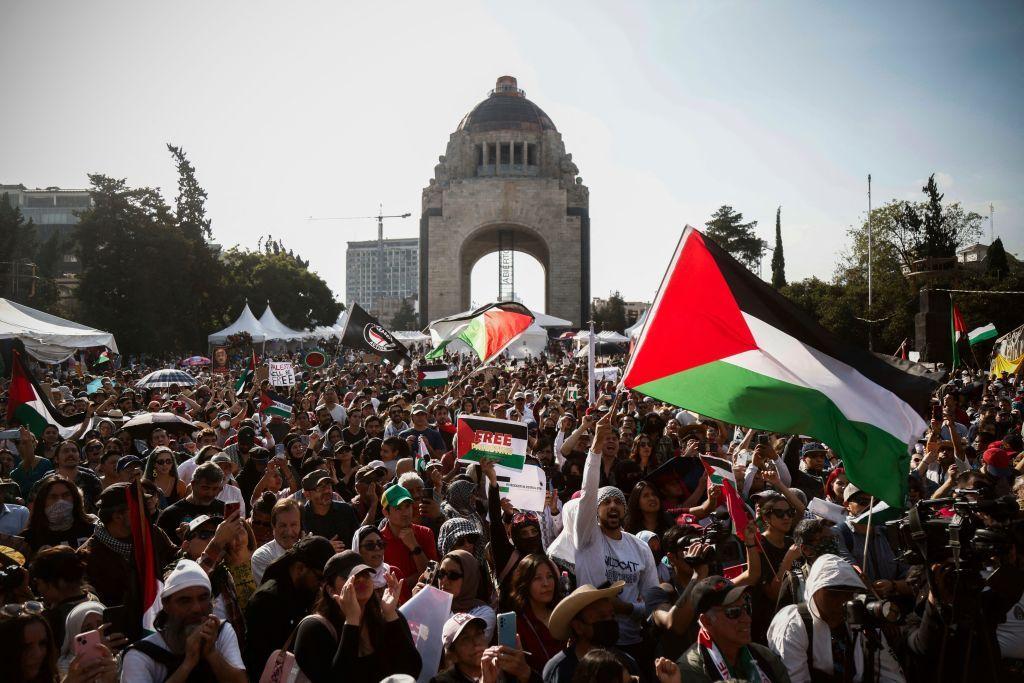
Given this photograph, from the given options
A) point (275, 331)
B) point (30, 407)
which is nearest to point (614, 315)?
point (275, 331)

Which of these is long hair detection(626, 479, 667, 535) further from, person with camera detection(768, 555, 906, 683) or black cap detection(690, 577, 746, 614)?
black cap detection(690, 577, 746, 614)

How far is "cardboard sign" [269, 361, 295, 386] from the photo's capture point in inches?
594

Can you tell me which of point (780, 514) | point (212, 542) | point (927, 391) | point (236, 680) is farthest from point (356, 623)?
point (927, 391)

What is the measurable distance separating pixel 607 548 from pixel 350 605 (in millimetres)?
1589

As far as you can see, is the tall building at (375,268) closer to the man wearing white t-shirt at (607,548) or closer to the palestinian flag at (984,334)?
the palestinian flag at (984,334)

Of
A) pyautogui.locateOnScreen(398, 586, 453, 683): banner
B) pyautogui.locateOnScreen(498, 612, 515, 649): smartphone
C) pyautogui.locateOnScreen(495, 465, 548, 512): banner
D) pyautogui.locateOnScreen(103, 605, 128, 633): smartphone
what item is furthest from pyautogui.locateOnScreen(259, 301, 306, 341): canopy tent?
pyautogui.locateOnScreen(498, 612, 515, 649): smartphone

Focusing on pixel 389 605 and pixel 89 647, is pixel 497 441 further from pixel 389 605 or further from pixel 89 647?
pixel 89 647

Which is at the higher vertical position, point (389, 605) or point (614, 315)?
point (614, 315)

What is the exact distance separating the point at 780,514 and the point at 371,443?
452 centimetres

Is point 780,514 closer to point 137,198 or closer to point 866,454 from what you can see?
point 866,454

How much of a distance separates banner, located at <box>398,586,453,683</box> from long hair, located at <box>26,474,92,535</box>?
259cm

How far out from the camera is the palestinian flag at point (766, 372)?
4.77 meters

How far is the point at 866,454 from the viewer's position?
187 inches

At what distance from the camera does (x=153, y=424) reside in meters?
9.18
